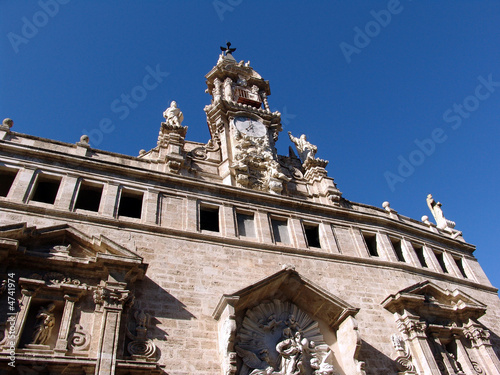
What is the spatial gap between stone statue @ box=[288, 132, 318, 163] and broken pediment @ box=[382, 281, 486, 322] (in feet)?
25.8

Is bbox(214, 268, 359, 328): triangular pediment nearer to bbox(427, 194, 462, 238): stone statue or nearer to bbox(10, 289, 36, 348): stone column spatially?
bbox(10, 289, 36, 348): stone column

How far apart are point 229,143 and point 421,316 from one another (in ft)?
34.4

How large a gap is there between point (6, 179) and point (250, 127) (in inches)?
432

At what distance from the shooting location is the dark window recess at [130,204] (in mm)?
14758

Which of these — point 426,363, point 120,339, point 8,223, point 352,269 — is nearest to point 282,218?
point 352,269

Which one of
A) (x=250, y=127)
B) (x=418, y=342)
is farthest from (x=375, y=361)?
(x=250, y=127)

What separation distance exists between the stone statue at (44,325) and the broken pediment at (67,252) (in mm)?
1188

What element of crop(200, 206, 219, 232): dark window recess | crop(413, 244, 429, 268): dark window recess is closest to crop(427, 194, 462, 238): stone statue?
crop(413, 244, 429, 268): dark window recess

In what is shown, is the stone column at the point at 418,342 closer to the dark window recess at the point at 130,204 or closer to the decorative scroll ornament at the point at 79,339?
the dark window recess at the point at 130,204

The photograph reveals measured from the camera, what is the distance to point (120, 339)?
1090 cm

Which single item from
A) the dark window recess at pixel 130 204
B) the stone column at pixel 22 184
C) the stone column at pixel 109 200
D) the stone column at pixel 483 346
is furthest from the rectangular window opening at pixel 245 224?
the stone column at pixel 483 346

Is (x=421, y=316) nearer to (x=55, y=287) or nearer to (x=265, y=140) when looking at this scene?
(x=265, y=140)

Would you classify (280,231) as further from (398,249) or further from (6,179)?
(6,179)

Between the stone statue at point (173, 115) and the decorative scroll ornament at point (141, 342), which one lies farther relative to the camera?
the stone statue at point (173, 115)
